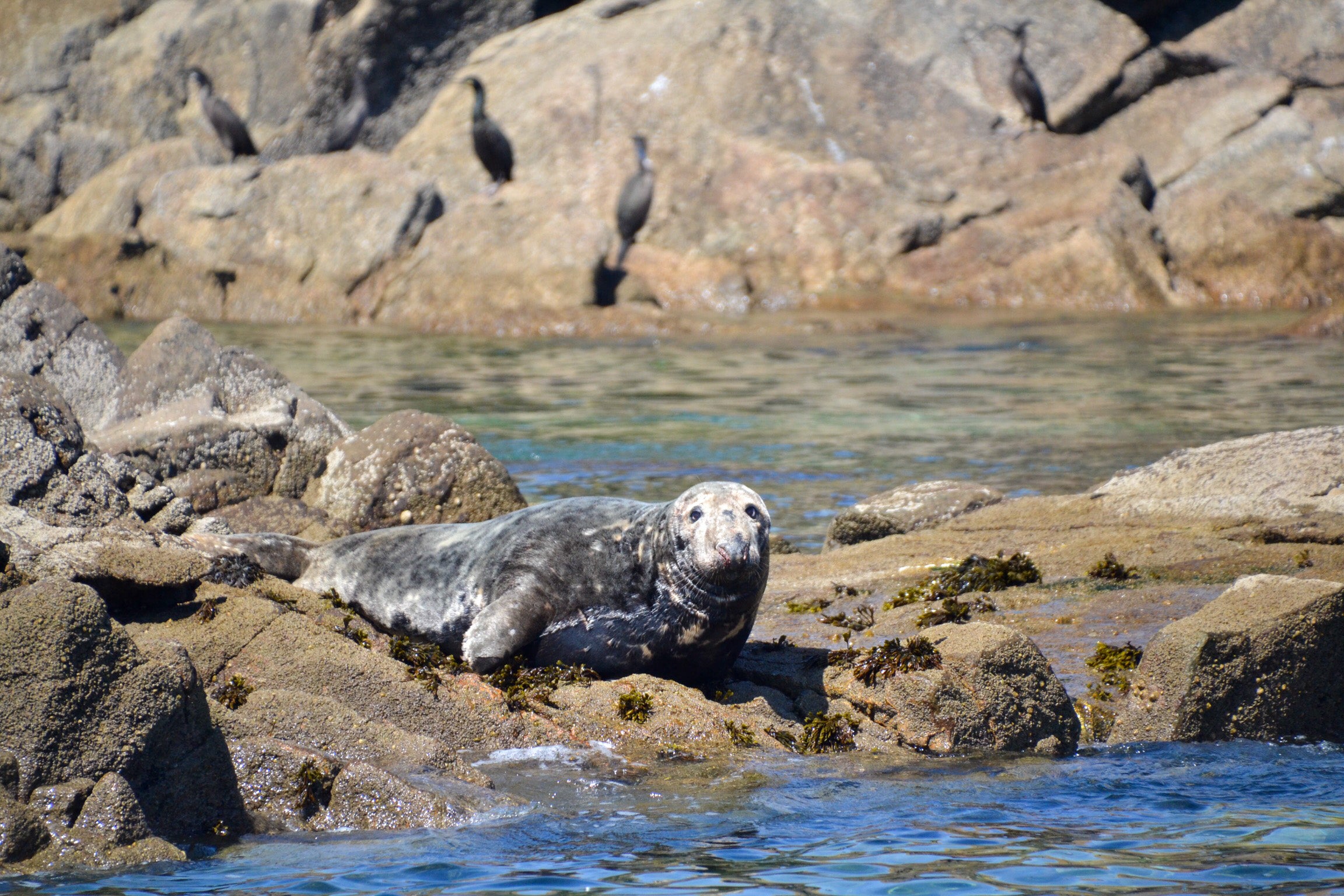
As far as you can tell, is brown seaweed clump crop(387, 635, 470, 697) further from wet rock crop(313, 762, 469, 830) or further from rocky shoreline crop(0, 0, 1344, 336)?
rocky shoreline crop(0, 0, 1344, 336)

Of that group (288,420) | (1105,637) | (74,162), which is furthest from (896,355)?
(74,162)

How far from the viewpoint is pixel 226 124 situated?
23.4 m

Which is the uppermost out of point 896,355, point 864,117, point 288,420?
point 864,117

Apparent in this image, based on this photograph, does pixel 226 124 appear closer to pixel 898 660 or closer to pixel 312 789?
pixel 898 660

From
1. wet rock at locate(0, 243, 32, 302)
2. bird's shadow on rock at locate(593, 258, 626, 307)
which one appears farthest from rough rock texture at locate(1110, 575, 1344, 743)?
bird's shadow on rock at locate(593, 258, 626, 307)

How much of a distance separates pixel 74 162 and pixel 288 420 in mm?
19417

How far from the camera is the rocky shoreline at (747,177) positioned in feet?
65.3

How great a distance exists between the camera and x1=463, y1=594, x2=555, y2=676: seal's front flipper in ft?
15.9

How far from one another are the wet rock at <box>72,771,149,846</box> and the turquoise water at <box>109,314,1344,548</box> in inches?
209

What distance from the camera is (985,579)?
618 centimetres

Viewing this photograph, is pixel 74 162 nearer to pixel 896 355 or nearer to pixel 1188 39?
pixel 896 355

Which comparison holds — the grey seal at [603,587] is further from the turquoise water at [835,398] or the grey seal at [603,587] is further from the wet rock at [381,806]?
the turquoise water at [835,398]

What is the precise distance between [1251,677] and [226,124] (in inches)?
851

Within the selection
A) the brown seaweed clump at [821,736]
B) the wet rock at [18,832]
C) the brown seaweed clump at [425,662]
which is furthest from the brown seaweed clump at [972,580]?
the wet rock at [18,832]
